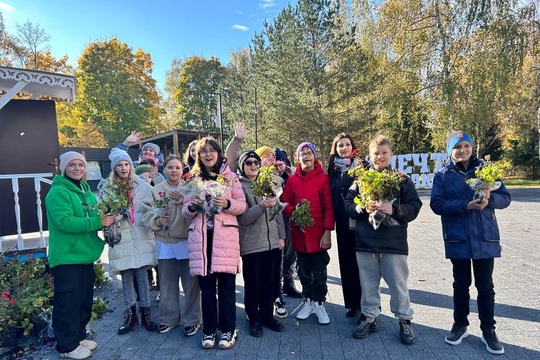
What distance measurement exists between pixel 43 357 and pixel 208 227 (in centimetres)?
222

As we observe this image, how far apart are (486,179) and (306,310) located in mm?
2522

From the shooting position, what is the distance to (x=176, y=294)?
4.14 m

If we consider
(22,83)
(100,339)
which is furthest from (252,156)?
(22,83)

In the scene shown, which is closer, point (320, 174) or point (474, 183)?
point (474, 183)

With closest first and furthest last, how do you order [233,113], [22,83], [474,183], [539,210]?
1. [474,183]
2. [22,83]
3. [539,210]
4. [233,113]

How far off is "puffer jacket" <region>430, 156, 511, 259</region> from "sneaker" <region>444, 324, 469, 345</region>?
781 millimetres

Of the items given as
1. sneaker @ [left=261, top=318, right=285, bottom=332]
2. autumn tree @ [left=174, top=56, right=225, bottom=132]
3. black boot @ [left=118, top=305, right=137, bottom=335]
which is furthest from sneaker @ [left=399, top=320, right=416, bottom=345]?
autumn tree @ [left=174, top=56, right=225, bottom=132]

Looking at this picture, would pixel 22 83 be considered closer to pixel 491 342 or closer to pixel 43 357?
pixel 43 357

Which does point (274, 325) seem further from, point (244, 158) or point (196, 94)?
point (196, 94)

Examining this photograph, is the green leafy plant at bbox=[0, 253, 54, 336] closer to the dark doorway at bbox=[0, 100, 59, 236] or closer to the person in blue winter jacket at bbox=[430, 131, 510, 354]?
the dark doorway at bbox=[0, 100, 59, 236]

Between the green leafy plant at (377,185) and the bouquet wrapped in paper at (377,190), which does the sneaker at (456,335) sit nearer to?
the bouquet wrapped in paper at (377,190)

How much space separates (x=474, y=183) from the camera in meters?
3.12

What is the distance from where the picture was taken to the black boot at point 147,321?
4074 millimetres

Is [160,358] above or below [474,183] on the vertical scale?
below
